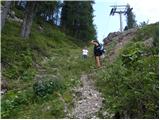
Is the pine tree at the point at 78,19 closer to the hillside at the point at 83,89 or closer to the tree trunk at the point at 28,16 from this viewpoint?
the tree trunk at the point at 28,16

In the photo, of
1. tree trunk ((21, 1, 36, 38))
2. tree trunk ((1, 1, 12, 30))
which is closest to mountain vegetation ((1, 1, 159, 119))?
tree trunk ((1, 1, 12, 30))

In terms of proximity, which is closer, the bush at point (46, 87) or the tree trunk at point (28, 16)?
the bush at point (46, 87)

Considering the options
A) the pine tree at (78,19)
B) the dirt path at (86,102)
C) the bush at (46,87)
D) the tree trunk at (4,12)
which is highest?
the pine tree at (78,19)

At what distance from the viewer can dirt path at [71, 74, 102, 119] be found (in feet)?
40.9

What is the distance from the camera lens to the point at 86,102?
13633 mm

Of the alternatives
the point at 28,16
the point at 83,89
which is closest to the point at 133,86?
the point at 83,89

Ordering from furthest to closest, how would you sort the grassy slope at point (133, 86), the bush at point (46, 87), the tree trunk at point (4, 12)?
the tree trunk at point (4, 12) < the bush at point (46, 87) < the grassy slope at point (133, 86)

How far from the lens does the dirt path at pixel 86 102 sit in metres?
12.5

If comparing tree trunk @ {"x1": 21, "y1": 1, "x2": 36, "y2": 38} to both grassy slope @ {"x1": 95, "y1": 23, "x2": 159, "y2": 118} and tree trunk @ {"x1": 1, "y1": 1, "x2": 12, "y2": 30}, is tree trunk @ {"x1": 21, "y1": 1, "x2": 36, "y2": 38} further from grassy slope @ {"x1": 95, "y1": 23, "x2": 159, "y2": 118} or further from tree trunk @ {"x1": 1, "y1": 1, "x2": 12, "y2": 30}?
grassy slope @ {"x1": 95, "y1": 23, "x2": 159, "y2": 118}

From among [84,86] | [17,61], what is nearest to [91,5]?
[17,61]

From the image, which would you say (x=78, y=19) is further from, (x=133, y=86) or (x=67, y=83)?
(x=133, y=86)

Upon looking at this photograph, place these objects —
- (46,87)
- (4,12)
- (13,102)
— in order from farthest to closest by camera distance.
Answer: (4,12) < (46,87) < (13,102)

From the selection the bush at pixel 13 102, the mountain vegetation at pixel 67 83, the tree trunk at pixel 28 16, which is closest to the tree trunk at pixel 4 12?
the mountain vegetation at pixel 67 83

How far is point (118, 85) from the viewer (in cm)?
1430
